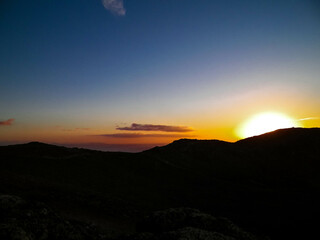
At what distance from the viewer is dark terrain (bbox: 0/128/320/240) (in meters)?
6.65

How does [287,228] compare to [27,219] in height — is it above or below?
below

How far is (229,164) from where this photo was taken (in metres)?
60.2

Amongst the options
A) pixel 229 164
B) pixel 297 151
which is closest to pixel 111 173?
pixel 229 164

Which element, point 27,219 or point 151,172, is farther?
point 151,172

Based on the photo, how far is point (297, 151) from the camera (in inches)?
2613

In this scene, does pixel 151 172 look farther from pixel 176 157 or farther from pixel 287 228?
pixel 287 228

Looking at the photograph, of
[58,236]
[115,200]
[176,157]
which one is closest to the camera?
[58,236]

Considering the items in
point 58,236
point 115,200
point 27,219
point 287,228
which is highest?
point 27,219

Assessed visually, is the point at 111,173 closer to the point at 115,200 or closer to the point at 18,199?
the point at 115,200

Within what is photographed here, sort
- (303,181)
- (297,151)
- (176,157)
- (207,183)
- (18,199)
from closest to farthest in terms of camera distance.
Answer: (18,199)
(207,183)
(303,181)
(176,157)
(297,151)

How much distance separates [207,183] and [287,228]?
18274 mm

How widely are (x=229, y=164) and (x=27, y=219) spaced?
192 feet

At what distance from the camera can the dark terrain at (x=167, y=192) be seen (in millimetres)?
6648

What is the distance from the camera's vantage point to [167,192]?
114 feet
